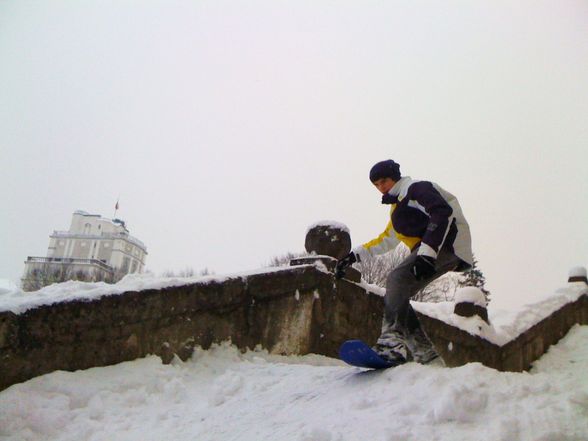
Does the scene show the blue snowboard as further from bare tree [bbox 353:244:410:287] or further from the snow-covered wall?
bare tree [bbox 353:244:410:287]

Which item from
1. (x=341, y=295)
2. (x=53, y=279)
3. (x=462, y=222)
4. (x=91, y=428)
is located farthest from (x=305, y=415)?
(x=53, y=279)

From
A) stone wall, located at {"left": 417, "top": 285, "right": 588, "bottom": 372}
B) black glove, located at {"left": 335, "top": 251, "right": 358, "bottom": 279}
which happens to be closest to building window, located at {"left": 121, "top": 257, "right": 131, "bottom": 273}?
stone wall, located at {"left": 417, "top": 285, "right": 588, "bottom": 372}

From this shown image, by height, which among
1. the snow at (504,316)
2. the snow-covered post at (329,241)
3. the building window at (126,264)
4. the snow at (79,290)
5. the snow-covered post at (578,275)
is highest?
the building window at (126,264)

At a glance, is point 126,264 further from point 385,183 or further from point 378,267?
point 385,183

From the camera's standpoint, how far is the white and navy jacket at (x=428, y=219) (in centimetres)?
356

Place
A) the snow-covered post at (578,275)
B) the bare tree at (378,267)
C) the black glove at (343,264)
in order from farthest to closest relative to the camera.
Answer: the bare tree at (378,267) → the snow-covered post at (578,275) → the black glove at (343,264)

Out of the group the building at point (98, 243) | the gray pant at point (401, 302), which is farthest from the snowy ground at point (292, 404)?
the building at point (98, 243)

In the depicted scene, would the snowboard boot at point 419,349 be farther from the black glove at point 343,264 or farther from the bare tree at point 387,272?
the bare tree at point 387,272

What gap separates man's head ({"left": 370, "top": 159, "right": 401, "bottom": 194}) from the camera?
414cm

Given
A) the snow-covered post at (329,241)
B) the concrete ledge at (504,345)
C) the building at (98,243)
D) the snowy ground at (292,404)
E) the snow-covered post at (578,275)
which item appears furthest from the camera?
the building at (98,243)

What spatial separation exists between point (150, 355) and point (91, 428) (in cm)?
106

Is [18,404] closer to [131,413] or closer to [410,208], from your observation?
[131,413]

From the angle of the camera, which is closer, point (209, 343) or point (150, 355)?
point (150, 355)

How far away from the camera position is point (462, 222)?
152 inches
